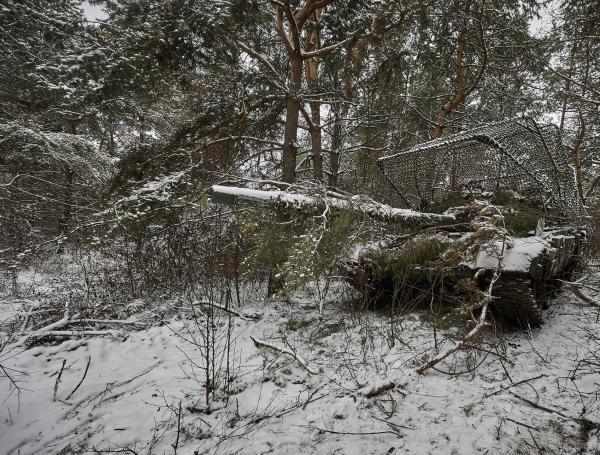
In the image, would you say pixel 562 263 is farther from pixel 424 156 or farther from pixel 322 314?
pixel 322 314

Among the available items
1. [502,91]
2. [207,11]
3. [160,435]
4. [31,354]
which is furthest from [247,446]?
[502,91]

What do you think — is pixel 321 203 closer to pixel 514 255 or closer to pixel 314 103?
pixel 514 255

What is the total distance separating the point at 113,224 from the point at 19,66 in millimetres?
7794

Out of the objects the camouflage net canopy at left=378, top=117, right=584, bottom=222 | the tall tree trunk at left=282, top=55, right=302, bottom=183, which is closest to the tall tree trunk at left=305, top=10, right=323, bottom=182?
the tall tree trunk at left=282, top=55, right=302, bottom=183

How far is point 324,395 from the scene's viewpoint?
2979mm

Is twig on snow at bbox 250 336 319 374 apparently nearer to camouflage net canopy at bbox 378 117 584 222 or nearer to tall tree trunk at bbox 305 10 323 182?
tall tree trunk at bbox 305 10 323 182

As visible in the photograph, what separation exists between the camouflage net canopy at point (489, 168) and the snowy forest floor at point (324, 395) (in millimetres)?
2007

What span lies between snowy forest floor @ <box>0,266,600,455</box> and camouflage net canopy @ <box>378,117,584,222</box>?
2007 mm

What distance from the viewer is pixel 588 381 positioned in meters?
2.79

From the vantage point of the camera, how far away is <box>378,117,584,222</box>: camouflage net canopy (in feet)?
16.4

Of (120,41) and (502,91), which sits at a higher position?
(502,91)

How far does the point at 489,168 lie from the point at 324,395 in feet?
17.3

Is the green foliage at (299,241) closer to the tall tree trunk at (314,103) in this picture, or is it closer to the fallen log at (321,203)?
the fallen log at (321,203)

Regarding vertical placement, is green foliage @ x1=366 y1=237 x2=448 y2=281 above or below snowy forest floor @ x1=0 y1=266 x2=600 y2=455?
above
